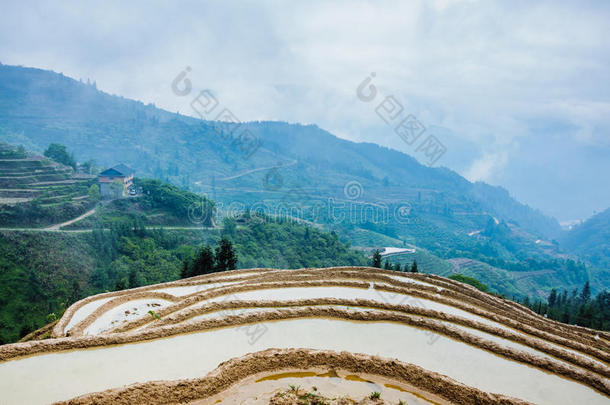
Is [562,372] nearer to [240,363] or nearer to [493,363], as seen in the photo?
[493,363]

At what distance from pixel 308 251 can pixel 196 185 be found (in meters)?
95.3

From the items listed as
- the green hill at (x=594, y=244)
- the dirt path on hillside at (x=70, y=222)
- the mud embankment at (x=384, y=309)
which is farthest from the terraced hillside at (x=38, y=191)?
the green hill at (x=594, y=244)

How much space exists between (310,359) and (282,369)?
78 cm

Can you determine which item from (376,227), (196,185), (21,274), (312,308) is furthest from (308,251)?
(196,185)

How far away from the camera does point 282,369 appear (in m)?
9.21

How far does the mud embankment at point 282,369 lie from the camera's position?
7574 mm

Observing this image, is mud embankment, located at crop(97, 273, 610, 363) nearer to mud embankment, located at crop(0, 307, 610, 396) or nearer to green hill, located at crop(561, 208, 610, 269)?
mud embankment, located at crop(0, 307, 610, 396)

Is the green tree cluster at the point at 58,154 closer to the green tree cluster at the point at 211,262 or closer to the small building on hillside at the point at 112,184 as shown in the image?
the small building on hillside at the point at 112,184

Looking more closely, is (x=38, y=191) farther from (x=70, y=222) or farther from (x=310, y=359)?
(x=310, y=359)

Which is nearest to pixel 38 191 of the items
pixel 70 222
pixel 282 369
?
pixel 70 222

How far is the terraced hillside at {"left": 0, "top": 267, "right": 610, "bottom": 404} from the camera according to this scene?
823cm

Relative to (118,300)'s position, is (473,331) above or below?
above

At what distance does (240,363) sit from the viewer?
8.93 metres

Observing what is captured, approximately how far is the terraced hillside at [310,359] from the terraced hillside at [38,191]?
37.6 m
